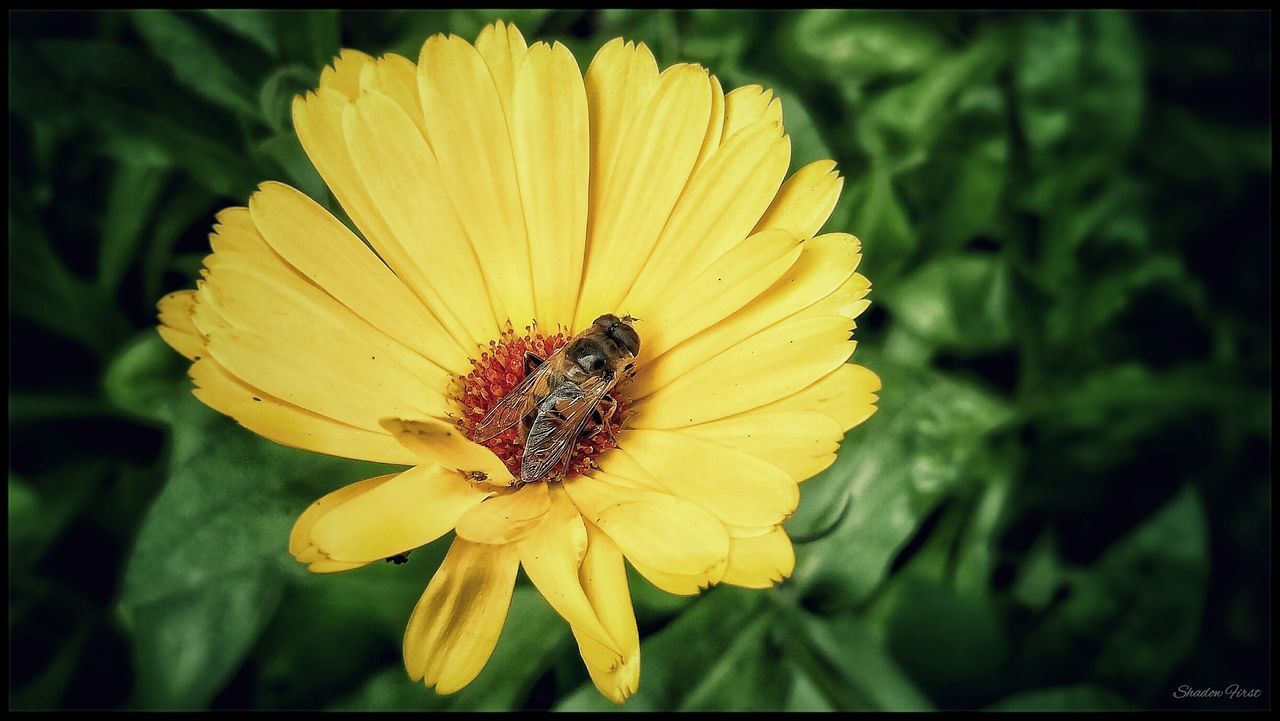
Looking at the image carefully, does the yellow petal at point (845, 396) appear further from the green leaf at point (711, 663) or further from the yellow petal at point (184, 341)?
the yellow petal at point (184, 341)

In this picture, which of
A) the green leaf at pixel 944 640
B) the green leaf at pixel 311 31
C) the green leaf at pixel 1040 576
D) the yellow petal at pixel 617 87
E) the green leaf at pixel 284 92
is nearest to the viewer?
the yellow petal at pixel 617 87

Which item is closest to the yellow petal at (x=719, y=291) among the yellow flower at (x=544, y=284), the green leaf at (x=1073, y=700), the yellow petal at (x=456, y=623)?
the yellow flower at (x=544, y=284)

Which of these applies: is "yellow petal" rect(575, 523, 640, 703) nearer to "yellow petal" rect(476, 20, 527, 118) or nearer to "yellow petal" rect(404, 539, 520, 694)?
"yellow petal" rect(404, 539, 520, 694)

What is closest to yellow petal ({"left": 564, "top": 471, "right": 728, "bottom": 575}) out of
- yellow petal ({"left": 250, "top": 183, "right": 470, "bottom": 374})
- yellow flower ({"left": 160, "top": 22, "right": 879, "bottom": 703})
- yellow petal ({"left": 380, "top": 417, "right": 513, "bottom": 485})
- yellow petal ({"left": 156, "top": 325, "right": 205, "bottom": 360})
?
yellow flower ({"left": 160, "top": 22, "right": 879, "bottom": 703})

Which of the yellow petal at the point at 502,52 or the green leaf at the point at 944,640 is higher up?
the yellow petal at the point at 502,52

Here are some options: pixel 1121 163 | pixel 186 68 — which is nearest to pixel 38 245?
pixel 186 68

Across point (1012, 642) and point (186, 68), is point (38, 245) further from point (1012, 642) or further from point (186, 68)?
point (1012, 642)
